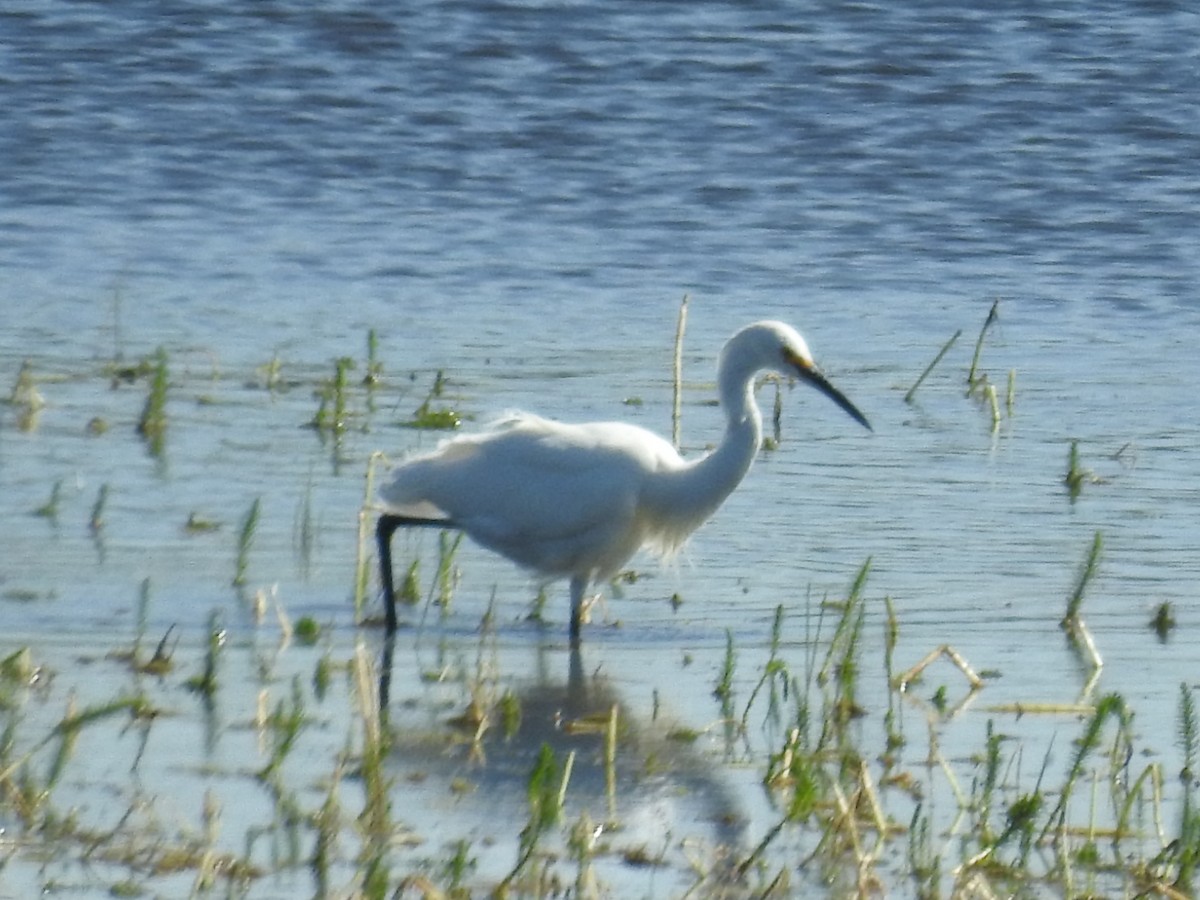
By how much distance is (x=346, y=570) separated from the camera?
26.3ft

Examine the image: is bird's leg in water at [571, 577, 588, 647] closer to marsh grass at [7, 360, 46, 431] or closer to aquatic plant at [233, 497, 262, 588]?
aquatic plant at [233, 497, 262, 588]

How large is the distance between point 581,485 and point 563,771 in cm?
189

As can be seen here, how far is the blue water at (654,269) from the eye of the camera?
26.6 ft

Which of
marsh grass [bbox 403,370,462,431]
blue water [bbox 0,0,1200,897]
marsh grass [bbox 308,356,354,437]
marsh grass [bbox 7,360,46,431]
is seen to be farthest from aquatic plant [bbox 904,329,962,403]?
marsh grass [bbox 7,360,46,431]

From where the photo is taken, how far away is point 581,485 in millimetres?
7793

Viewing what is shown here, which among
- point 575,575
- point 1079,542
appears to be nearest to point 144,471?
point 575,575

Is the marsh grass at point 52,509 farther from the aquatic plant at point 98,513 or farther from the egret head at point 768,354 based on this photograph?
the egret head at point 768,354

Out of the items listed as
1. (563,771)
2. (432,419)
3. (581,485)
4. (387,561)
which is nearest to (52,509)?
(387,561)

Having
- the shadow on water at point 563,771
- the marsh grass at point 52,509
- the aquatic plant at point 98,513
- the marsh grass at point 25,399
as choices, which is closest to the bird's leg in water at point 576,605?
the shadow on water at point 563,771

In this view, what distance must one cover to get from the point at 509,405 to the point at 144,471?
6.00 feet

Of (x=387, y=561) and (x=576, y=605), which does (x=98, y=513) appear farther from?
(x=576, y=605)

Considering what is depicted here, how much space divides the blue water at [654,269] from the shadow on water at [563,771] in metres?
0.39

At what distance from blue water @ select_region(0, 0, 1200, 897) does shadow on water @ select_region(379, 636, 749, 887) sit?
0.39m

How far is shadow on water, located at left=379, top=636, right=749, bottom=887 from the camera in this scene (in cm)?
527
